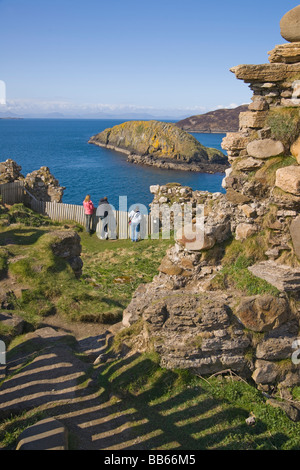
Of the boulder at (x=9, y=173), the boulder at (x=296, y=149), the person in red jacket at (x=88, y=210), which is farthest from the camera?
the boulder at (x=9, y=173)

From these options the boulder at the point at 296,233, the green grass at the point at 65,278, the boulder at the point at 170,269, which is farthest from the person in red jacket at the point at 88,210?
the boulder at the point at 296,233

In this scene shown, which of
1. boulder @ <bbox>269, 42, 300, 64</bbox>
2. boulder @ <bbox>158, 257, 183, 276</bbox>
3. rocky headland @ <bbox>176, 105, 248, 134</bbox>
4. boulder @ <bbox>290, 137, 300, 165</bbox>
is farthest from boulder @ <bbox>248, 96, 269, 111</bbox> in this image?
rocky headland @ <bbox>176, 105, 248, 134</bbox>

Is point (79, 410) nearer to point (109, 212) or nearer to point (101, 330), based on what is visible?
point (101, 330)

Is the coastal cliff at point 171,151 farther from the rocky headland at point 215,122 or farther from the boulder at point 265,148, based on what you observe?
the rocky headland at point 215,122

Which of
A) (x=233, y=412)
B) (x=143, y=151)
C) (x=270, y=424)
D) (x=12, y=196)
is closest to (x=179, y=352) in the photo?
(x=233, y=412)

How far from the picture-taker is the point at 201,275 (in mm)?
7906

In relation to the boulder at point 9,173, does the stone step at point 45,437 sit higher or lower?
lower

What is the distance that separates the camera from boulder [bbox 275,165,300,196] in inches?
288

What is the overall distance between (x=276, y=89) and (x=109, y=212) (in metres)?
13.4

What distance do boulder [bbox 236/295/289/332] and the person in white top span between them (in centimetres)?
1214

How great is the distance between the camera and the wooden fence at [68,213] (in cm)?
2023

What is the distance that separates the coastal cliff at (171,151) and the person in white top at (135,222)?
43.9 meters

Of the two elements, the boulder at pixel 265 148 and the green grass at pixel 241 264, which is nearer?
the green grass at pixel 241 264

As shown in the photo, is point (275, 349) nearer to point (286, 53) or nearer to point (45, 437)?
point (45, 437)
